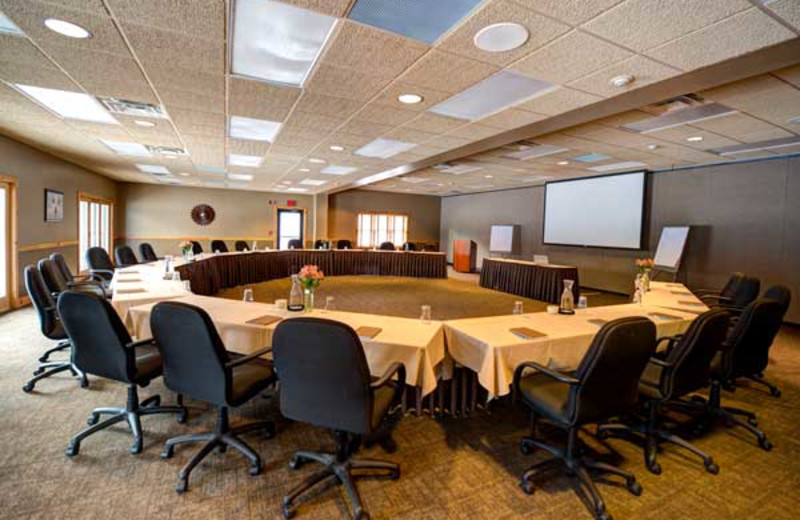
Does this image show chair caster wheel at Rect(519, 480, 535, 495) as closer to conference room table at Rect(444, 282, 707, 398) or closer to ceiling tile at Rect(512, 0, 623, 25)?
conference room table at Rect(444, 282, 707, 398)

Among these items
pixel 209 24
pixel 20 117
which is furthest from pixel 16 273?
pixel 209 24

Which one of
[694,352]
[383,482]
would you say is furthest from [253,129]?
[694,352]

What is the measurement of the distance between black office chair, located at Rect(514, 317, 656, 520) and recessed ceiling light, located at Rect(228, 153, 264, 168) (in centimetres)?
610

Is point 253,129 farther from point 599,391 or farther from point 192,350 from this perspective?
point 599,391

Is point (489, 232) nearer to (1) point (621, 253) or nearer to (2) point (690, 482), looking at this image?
(1) point (621, 253)

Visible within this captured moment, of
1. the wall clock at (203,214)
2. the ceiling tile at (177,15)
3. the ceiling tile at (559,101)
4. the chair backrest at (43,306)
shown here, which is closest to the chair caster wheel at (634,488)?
the ceiling tile at (559,101)

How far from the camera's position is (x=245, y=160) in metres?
6.97

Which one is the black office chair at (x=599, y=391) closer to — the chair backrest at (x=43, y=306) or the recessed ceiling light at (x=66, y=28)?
the recessed ceiling light at (x=66, y=28)

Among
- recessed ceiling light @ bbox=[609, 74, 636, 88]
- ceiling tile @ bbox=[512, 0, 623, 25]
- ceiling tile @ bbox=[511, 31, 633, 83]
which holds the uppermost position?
recessed ceiling light @ bbox=[609, 74, 636, 88]

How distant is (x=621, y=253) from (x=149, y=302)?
8.59 m

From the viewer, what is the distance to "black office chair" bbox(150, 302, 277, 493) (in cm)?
185

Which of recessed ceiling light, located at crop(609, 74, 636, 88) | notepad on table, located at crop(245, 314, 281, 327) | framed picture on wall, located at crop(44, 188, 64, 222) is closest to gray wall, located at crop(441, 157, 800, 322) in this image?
recessed ceiling light, located at crop(609, 74, 636, 88)

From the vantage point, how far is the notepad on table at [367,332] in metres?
2.29

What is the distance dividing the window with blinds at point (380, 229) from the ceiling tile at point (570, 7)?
1168 centimetres
